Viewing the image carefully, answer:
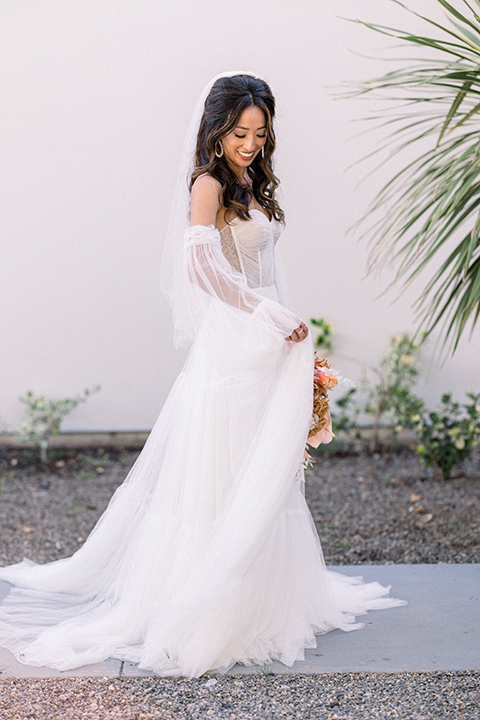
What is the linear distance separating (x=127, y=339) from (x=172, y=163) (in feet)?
4.00

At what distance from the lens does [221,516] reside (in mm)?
2527

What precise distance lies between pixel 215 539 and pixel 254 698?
47 cm

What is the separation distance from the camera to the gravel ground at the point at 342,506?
12.1ft

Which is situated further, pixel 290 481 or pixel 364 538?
pixel 364 538

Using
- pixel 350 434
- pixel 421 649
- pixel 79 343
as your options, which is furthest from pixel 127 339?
pixel 421 649

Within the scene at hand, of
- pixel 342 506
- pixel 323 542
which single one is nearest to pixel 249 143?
pixel 323 542

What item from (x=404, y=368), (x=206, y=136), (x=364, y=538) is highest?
(x=206, y=136)

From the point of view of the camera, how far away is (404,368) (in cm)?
531

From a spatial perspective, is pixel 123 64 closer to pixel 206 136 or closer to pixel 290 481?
pixel 206 136

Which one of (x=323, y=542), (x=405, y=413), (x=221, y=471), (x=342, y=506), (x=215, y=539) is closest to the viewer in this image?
(x=215, y=539)

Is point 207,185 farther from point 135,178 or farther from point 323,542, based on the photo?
point 135,178

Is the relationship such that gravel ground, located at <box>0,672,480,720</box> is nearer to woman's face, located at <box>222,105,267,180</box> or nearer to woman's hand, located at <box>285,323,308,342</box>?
woman's hand, located at <box>285,323,308,342</box>

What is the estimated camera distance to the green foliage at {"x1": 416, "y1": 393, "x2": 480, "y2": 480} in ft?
15.3

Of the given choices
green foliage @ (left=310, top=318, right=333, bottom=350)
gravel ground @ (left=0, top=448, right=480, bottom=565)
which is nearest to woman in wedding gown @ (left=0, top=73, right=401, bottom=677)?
gravel ground @ (left=0, top=448, right=480, bottom=565)
